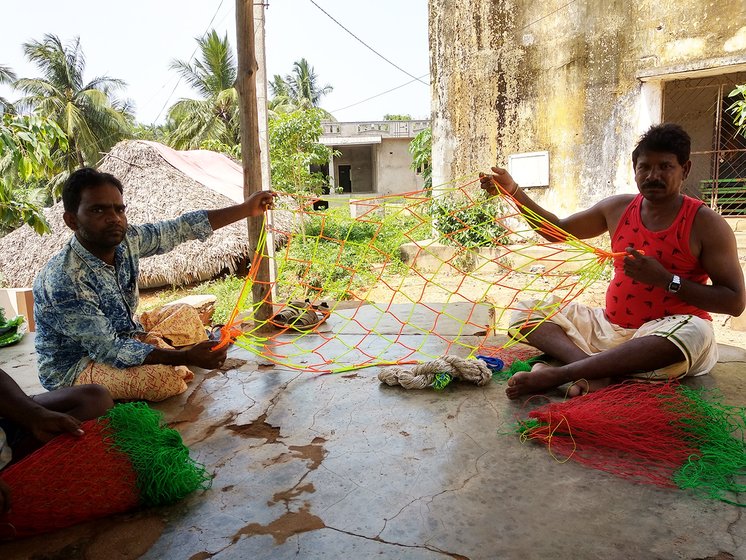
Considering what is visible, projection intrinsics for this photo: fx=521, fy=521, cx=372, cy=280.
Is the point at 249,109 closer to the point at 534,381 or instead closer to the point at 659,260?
the point at 534,381

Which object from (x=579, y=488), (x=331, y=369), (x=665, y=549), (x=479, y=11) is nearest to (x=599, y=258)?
(x=579, y=488)

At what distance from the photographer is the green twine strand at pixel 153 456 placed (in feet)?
4.89

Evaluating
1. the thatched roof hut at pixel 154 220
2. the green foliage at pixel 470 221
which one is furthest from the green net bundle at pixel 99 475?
the thatched roof hut at pixel 154 220

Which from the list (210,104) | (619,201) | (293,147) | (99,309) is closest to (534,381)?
(619,201)

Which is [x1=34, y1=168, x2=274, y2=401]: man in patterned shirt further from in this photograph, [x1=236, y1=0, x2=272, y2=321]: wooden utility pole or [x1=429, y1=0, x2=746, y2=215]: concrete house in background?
[x1=429, y1=0, x2=746, y2=215]: concrete house in background

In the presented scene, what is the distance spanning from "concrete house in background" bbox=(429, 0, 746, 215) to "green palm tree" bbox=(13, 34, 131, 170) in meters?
12.9

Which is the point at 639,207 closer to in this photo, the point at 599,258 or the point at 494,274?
the point at 599,258

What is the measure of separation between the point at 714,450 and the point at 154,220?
7.73 m

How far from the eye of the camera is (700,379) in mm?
2244

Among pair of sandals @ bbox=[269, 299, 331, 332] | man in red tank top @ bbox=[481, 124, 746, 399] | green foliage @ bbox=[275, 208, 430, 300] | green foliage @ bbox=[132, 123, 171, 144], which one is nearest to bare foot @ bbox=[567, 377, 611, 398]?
man in red tank top @ bbox=[481, 124, 746, 399]

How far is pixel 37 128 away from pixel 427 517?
3.21m

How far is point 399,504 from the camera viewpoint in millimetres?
1449

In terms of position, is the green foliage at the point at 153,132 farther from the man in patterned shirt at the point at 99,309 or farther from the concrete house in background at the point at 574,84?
the man in patterned shirt at the point at 99,309

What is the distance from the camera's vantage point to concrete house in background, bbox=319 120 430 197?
59.1 feet
